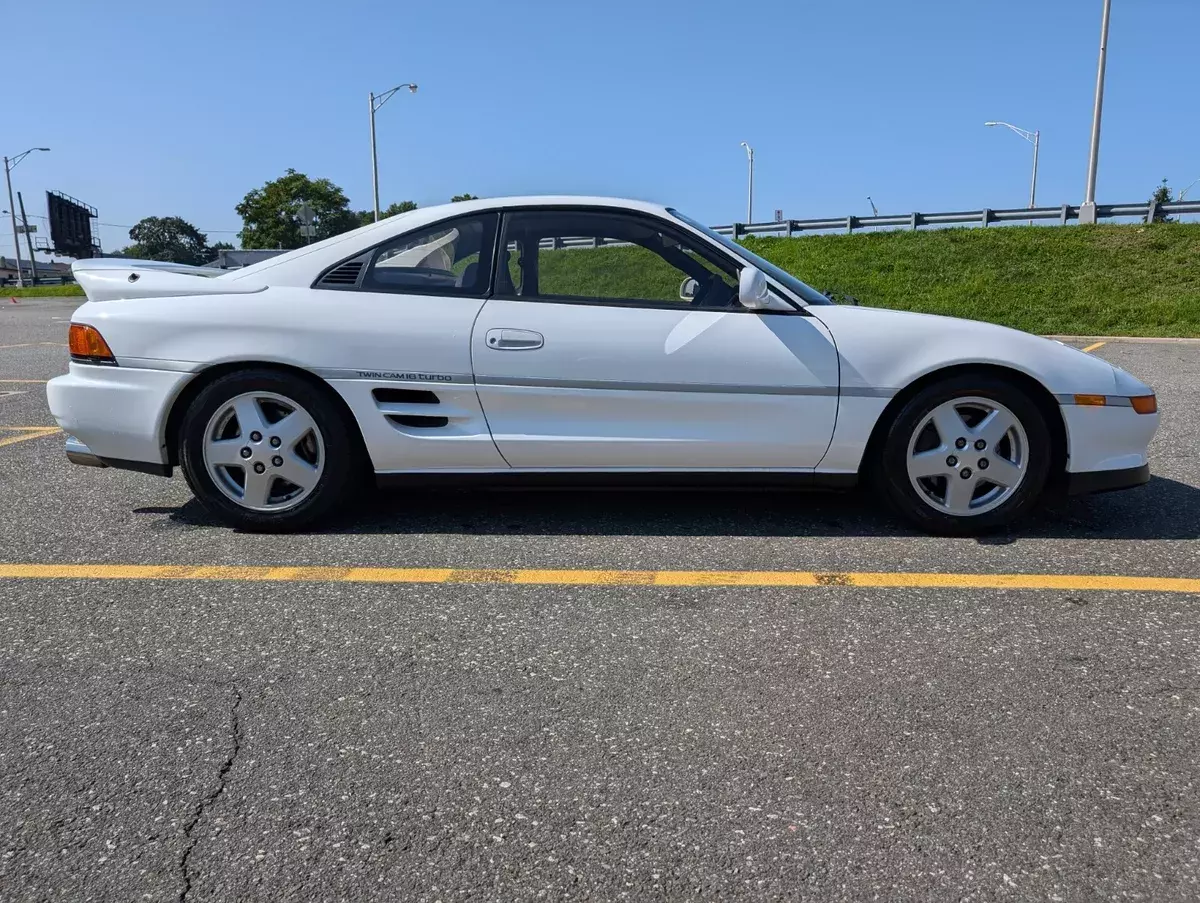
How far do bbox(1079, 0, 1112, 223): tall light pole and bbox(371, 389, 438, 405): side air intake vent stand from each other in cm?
2005

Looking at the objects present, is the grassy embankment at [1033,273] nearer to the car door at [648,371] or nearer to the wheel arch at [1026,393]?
the wheel arch at [1026,393]

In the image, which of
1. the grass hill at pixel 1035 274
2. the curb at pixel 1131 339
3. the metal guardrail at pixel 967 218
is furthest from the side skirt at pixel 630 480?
the metal guardrail at pixel 967 218

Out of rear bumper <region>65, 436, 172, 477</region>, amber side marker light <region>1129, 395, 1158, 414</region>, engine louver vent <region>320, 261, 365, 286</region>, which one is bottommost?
rear bumper <region>65, 436, 172, 477</region>

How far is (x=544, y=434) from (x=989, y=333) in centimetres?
192

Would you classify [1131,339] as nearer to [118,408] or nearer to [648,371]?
[648,371]

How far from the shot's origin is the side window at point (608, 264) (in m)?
3.96

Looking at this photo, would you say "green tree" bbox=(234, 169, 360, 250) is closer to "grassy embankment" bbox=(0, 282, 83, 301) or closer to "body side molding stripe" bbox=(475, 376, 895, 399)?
"grassy embankment" bbox=(0, 282, 83, 301)

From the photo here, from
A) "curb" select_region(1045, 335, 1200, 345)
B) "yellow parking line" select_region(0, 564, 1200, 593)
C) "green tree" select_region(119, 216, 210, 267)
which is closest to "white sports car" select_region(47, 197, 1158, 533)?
"yellow parking line" select_region(0, 564, 1200, 593)

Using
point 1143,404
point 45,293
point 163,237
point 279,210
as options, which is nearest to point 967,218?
point 1143,404

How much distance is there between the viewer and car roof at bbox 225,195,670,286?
13.2ft

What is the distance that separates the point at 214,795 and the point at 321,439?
204 centimetres

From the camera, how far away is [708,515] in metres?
→ 4.29

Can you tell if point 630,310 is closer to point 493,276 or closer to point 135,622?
point 493,276

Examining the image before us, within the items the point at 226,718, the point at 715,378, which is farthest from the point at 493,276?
the point at 226,718
